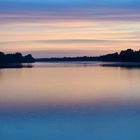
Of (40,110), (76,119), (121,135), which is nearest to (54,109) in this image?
(40,110)

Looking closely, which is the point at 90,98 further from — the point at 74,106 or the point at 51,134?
the point at 51,134

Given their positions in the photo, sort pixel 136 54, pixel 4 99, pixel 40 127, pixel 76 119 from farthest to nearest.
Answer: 1. pixel 136 54
2. pixel 4 99
3. pixel 76 119
4. pixel 40 127

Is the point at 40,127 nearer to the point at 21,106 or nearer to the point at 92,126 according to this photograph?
the point at 92,126

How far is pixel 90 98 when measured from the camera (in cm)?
1437

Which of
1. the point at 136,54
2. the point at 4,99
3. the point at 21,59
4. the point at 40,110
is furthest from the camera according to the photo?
the point at 21,59

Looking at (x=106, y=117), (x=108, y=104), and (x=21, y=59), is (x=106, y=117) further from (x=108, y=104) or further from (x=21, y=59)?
(x=21, y=59)

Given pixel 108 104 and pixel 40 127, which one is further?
pixel 108 104

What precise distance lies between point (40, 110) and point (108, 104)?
7.91 ft

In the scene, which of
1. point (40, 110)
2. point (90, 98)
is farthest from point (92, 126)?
point (90, 98)

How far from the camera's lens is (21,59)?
85875 mm

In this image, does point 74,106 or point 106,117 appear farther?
point 74,106

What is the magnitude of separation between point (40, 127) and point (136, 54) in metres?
64.7

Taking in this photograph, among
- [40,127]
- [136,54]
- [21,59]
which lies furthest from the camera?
[21,59]

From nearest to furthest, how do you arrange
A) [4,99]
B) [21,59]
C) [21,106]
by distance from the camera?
[21,106], [4,99], [21,59]
